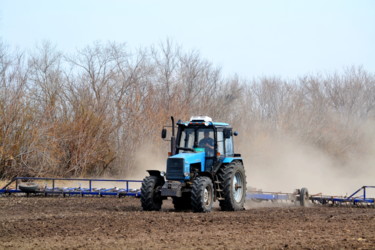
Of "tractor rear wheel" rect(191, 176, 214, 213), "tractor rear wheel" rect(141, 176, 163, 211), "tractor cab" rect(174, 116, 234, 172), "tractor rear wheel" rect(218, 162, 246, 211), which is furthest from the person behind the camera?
"tractor cab" rect(174, 116, 234, 172)

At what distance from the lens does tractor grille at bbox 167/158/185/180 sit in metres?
14.5

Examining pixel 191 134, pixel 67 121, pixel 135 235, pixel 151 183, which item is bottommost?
pixel 135 235

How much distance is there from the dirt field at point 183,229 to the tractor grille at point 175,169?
1.02 meters

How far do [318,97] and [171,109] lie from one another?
884 inches

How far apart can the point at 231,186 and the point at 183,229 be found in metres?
3.93

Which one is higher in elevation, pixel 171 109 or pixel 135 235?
pixel 171 109

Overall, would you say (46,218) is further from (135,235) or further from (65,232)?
(135,235)

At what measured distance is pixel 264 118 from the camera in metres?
49.5

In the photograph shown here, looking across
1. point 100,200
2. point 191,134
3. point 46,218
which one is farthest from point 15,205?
point 191,134

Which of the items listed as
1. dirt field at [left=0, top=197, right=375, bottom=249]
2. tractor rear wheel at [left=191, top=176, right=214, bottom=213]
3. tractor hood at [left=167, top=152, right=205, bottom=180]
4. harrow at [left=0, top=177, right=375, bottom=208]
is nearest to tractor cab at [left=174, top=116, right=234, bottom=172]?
tractor hood at [left=167, top=152, right=205, bottom=180]

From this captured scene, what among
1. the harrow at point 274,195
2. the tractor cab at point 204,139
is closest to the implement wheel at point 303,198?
the harrow at point 274,195

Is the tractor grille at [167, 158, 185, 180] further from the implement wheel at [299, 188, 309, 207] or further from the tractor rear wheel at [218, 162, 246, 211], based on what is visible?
the implement wheel at [299, 188, 309, 207]

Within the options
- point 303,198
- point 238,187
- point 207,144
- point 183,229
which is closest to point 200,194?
point 207,144

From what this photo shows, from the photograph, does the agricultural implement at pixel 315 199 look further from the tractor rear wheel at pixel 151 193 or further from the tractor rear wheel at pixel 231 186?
the tractor rear wheel at pixel 151 193
